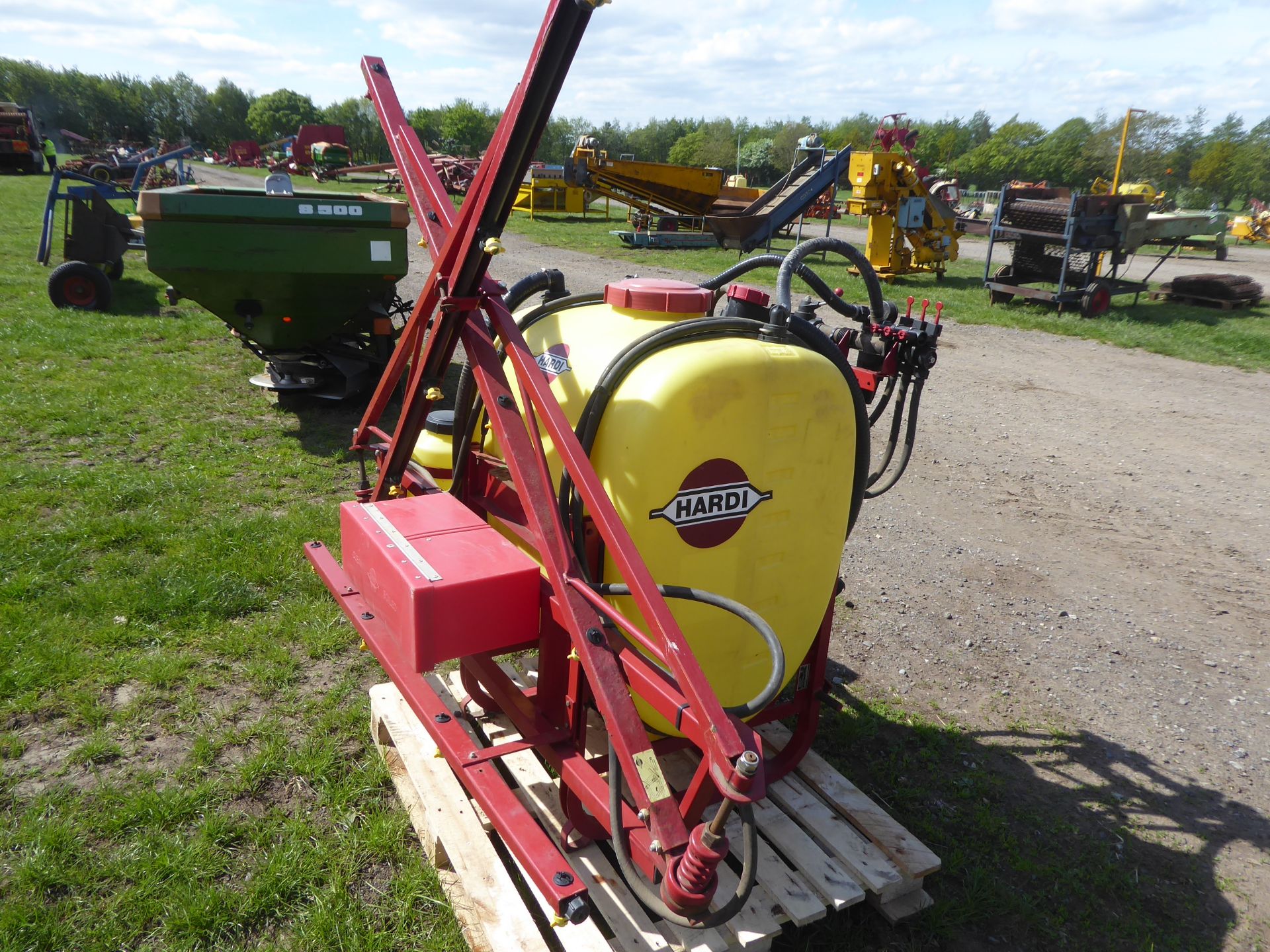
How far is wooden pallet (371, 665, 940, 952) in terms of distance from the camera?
211 cm

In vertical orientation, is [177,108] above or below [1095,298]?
above

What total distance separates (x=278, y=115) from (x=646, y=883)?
245ft

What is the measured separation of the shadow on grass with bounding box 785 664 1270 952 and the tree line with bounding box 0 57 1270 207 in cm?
3832

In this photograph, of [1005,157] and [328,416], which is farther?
[1005,157]

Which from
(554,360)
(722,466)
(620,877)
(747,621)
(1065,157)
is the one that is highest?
(1065,157)

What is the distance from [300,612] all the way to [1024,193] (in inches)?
526

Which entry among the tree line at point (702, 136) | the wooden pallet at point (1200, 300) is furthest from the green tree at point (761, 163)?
the wooden pallet at point (1200, 300)

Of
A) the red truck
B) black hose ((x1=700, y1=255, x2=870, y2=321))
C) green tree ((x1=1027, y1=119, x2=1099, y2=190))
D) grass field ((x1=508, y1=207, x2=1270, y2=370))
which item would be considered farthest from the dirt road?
green tree ((x1=1027, y1=119, x2=1099, y2=190))

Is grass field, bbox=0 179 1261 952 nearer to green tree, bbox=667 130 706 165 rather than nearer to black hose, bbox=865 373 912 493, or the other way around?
black hose, bbox=865 373 912 493

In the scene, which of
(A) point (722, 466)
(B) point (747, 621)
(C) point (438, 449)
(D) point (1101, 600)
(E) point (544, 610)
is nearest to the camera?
(B) point (747, 621)

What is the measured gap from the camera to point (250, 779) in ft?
9.15

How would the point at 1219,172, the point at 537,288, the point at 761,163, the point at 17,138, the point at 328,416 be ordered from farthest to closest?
1. the point at 761,163
2. the point at 1219,172
3. the point at 17,138
4. the point at 328,416
5. the point at 537,288

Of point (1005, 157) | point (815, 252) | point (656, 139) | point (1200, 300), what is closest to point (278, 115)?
point (656, 139)

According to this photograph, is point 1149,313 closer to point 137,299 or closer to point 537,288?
point 537,288
